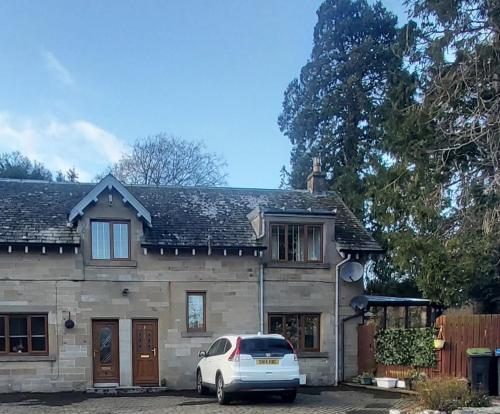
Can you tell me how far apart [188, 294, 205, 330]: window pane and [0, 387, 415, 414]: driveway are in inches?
100

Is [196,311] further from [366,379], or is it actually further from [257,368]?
[257,368]

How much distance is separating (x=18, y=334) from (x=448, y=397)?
43.5ft

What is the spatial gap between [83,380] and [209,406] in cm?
610

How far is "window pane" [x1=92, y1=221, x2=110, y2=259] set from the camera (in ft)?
64.7

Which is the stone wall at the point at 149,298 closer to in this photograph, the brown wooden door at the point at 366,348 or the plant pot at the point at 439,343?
the brown wooden door at the point at 366,348

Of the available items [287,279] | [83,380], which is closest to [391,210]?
[287,279]

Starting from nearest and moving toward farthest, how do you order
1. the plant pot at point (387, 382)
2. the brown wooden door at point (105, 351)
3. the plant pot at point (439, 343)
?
the plant pot at point (439, 343) < the plant pot at point (387, 382) < the brown wooden door at point (105, 351)

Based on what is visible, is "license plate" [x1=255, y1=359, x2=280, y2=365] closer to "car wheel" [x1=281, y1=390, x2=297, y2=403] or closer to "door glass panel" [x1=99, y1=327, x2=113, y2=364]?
"car wheel" [x1=281, y1=390, x2=297, y2=403]

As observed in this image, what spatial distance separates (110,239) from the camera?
19891 mm

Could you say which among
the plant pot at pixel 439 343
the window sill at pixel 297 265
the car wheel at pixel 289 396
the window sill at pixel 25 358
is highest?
the window sill at pixel 297 265

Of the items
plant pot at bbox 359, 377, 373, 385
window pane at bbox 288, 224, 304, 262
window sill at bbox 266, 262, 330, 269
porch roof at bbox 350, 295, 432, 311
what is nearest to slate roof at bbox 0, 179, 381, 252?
window sill at bbox 266, 262, 330, 269

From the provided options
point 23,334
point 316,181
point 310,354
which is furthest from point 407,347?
point 23,334

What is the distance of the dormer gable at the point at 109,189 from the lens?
19406mm

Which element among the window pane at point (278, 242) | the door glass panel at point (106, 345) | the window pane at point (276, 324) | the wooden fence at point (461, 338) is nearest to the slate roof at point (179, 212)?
the window pane at point (278, 242)
